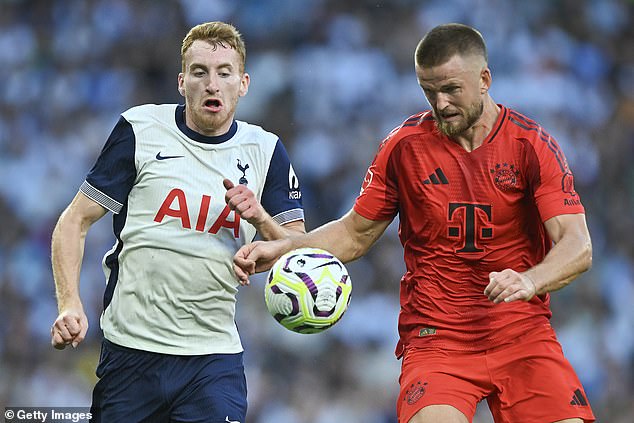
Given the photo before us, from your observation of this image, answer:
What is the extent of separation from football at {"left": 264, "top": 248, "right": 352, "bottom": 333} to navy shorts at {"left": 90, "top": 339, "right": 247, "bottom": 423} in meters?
0.47

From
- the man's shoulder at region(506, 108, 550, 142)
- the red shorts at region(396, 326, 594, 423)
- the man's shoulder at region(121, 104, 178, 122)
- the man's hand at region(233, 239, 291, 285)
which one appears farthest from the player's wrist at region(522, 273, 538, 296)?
the man's shoulder at region(121, 104, 178, 122)

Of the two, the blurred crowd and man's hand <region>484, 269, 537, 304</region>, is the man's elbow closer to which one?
man's hand <region>484, 269, 537, 304</region>

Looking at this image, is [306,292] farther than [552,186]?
No

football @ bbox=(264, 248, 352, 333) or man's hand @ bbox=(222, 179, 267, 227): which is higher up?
man's hand @ bbox=(222, 179, 267, 227)

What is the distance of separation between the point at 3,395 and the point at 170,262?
14.4 feet

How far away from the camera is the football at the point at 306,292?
4141 mm

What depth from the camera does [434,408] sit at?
404 cm

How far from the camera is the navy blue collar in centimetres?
463

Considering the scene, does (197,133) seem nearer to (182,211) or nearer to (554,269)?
(182,211)

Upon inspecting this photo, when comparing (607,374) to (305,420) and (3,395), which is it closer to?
(305,420)

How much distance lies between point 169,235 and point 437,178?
132cm

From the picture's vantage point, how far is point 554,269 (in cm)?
404

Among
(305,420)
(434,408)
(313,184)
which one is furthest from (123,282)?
(313,184)

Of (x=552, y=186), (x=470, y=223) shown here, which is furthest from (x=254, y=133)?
(x=552, y=186)
